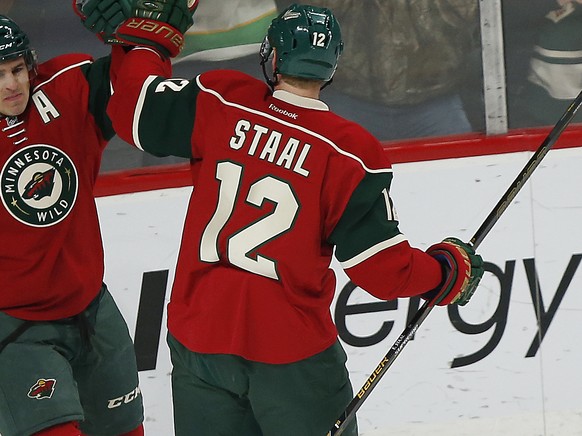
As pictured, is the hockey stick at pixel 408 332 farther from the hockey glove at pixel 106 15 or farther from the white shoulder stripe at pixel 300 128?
the hockey glove at pixel 106 15

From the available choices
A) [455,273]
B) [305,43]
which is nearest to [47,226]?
[305,43]

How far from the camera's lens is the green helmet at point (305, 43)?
7.50 feet

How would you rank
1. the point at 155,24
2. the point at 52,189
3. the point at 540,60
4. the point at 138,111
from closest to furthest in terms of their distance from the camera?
the point at 138,111, the point at 155,24, the point at 52,189, the point at 540,60

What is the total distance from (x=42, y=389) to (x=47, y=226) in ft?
1.21

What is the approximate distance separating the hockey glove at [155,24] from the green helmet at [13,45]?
0.23 metres

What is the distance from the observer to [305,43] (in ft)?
7.50

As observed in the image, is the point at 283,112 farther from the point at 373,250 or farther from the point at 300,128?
the point at 373,250

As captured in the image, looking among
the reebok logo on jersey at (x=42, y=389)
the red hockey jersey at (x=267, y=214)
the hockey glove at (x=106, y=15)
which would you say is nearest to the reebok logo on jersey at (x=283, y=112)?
the red hockey jersey at (x=267, y=214)

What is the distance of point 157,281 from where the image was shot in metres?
3.45

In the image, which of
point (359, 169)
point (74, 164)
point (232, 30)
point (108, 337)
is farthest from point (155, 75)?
point (232, 30)

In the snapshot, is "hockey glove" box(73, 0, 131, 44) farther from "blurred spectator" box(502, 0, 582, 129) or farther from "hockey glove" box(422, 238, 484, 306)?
"blurred spectator" box(502, 0, 582, 129)

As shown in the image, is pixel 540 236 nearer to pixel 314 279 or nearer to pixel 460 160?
pixel 460 160

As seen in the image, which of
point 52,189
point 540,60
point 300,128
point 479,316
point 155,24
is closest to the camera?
point 300,128

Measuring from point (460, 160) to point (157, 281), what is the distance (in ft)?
3.23
